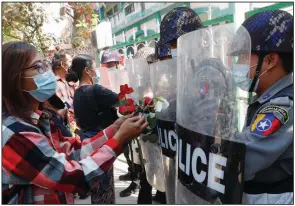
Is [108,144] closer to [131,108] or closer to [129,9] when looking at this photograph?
[131,108]

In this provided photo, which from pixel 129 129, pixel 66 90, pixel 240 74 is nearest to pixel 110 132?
pixel 129 129

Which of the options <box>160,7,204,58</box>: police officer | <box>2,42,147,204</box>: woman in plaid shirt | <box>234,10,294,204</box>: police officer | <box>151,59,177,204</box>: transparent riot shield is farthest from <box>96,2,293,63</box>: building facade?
<box>2,42,147,204</box>: woman in plaid shirt

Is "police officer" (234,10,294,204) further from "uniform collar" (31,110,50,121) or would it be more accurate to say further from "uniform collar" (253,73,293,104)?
"uniform collar" (31,110,50,121)

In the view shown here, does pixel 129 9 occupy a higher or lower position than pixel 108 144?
higher

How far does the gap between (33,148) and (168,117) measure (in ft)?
2.88

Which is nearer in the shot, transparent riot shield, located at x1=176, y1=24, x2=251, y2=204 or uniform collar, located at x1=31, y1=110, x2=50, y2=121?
transparent riot shield, located at x1=176, y1=24, x2=251, y2=204

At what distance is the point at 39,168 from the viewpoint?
4.60 feet

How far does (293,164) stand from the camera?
137 centimetres

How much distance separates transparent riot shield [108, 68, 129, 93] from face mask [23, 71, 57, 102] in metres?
1.49

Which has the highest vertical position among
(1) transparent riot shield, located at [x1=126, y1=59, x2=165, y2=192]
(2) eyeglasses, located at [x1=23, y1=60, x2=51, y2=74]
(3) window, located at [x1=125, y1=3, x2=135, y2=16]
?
(3) window, located at [x1=125, y1=3, x2=135, y2=16]

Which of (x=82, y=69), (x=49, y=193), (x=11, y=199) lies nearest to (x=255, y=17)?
(x=49, y=193)

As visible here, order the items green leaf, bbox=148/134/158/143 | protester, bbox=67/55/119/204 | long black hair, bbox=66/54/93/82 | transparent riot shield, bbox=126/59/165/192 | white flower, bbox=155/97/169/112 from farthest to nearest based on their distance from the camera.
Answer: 1. long black hair, bbox=66/54/93/82
2. protester, bbox=67/55/119/204
3. transparent riot shield, bbox=126/59/165/192
4. green leaf, bbox=148/134/158/143
5. white flower, bbox=155/97/169/112

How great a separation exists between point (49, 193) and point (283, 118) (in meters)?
1.15

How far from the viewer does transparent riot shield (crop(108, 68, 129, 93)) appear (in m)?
3.23
